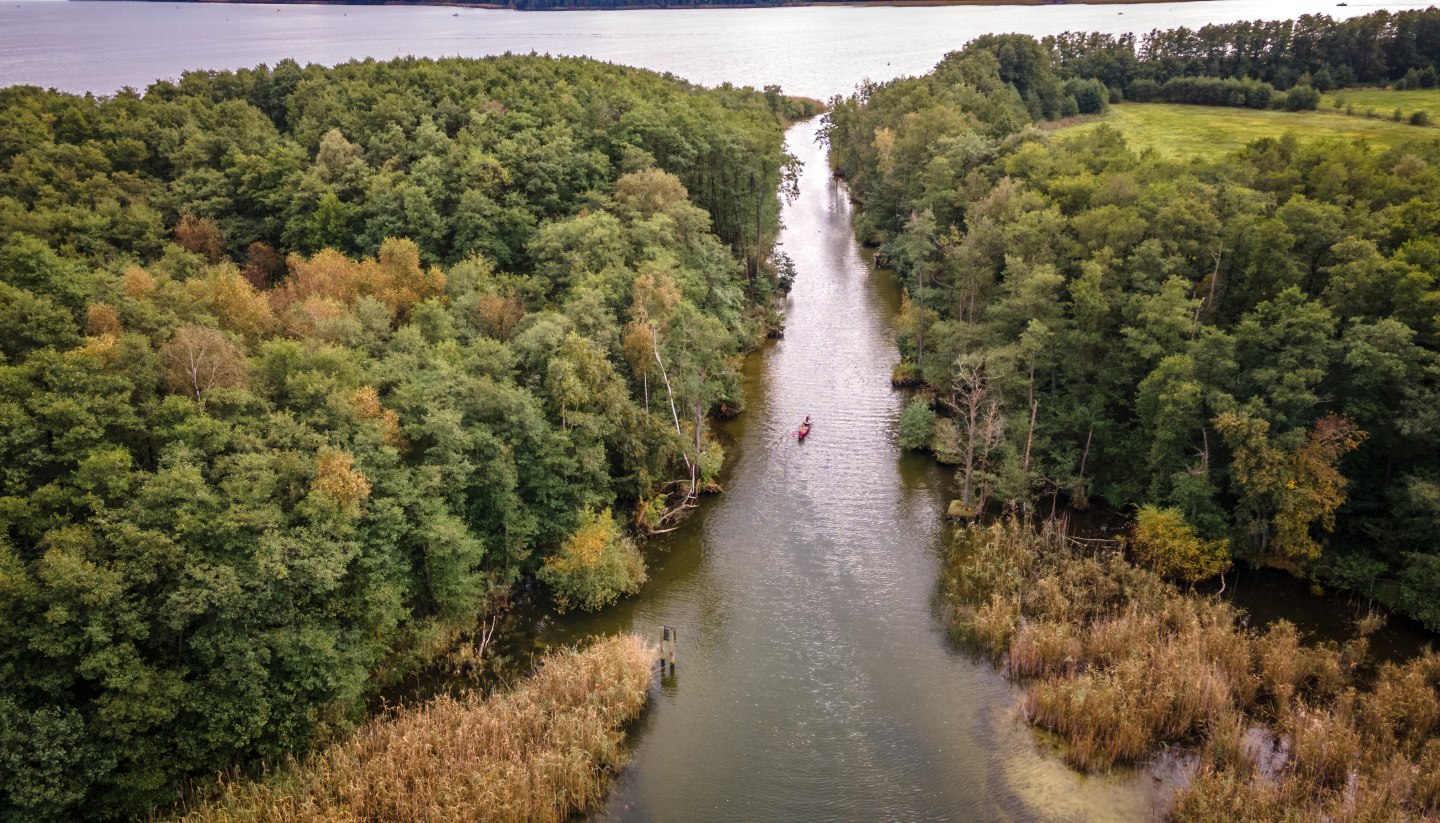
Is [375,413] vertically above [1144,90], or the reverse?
[1144,90]

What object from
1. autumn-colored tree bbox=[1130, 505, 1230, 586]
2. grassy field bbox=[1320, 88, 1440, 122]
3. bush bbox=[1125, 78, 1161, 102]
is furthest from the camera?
bush bbox=[1125, 78, 1161, 102]

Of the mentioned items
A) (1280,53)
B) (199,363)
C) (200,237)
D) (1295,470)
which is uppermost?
(1280,53)

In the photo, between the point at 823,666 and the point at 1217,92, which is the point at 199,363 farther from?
the point at 1217,92

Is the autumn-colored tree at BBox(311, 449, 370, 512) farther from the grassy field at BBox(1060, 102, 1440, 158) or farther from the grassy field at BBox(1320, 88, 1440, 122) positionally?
the grassy field at BBox(1320, 88, 1440, 122)

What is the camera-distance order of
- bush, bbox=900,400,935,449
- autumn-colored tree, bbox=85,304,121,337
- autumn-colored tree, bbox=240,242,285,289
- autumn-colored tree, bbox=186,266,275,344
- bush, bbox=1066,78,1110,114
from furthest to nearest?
1. bush, bbox=1066,78,1110,114
2. autumn-colored tree, bbox=240,242,285,289
3. bush, bbox=900,400,935,449
4. autumn-colored tree, bbox=186,266,275,344
5. autumn-colored tree, bbox=85,304,121,337

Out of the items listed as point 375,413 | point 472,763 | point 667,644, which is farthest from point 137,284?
point 667,644

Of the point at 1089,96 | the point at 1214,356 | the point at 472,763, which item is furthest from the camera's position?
the point at 1089,96

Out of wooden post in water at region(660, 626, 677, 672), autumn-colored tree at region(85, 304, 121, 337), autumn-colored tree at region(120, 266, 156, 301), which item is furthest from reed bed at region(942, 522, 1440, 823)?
autumn-colored tree at region(120, 266, 156, 301)

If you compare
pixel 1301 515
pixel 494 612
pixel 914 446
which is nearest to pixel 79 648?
pixel 494 612
